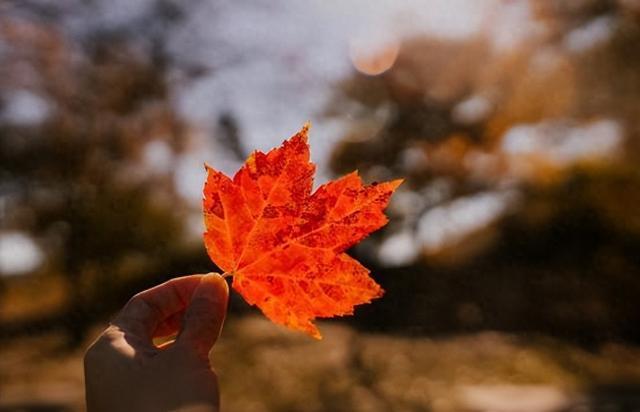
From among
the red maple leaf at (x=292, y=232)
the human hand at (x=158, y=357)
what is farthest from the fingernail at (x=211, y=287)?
the red maple leaf at (x=292, y=232)

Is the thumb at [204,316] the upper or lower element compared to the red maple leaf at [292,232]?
lower

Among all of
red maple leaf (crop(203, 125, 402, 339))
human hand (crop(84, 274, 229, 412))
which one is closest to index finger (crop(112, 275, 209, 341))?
human hand (crop(84, 274, 229, 412))

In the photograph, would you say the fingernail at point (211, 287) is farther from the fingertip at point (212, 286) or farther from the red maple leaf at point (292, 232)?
the red maple leaf at point (292, 232)

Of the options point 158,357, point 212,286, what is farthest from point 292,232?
point 158,357

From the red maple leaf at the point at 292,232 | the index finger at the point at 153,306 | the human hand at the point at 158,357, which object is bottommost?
the human hand at the point at 158,357

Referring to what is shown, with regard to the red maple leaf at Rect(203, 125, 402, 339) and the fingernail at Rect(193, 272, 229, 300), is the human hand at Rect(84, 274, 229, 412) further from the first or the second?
the red maple leaf at Rect(203, 125, 402, 339)

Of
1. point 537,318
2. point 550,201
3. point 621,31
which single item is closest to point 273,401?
point 537,318
